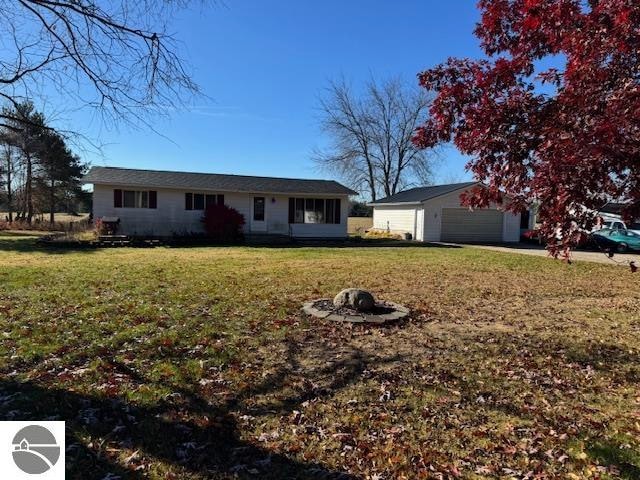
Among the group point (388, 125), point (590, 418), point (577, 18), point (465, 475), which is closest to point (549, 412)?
point (590, 418)

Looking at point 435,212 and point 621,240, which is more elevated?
point 435,212

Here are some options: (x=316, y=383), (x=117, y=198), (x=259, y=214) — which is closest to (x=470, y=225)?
(x=259, y=214)

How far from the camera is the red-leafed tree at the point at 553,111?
3.00m

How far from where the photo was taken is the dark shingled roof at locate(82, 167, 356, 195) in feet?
71.5

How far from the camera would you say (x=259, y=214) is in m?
24.4

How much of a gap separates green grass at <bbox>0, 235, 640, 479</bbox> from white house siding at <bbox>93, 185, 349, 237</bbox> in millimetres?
13803

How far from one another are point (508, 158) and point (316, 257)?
12.6m

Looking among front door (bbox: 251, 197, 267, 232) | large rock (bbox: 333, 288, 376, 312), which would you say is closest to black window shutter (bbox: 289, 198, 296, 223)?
front door (bbox: 251, 197, 267, 232)

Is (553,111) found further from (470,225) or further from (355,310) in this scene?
(470,225)

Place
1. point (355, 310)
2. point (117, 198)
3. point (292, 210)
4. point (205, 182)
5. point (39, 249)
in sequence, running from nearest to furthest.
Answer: point (355, 310) → point (39, 249) → point (117, 198) → point (205, 182) → point (292, 210)

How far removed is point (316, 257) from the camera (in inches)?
636

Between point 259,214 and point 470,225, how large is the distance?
1219cm

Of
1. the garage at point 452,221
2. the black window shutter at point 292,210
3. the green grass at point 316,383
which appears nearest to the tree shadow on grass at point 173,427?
the green grass at point 316,383

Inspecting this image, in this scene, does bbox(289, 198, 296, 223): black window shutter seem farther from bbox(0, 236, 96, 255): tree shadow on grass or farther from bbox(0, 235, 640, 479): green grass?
bbox(0, 235, 640, 479): green grass
